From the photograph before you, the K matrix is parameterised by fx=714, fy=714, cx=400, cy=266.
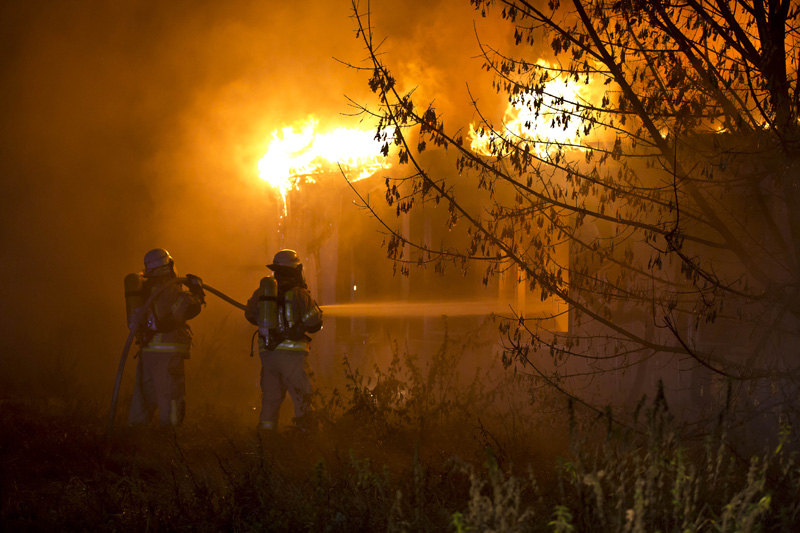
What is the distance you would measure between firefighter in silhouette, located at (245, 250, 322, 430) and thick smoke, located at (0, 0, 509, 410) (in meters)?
4.95

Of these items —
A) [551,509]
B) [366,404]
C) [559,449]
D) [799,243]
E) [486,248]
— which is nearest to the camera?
[551,509]

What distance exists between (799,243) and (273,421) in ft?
16.7

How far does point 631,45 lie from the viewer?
5.22m

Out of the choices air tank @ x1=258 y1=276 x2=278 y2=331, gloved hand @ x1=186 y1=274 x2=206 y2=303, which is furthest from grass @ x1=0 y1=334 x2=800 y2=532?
gloved hand @ x1=186 y1=274 x2=206 y2=303

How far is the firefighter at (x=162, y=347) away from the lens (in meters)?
7.46

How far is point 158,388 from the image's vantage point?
7457 millimetres

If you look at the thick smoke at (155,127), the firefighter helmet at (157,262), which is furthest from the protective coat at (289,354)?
the thick smoke at (155,127)

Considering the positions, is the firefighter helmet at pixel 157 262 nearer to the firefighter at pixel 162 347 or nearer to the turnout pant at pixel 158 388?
the firefighter at pixel 162 347

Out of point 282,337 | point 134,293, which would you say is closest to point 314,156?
point 134,293

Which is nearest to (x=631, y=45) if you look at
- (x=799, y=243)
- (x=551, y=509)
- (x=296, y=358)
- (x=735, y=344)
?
(x=799, y=243)

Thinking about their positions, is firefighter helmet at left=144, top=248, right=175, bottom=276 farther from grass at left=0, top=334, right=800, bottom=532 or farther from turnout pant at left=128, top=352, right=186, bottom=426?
grass at left=0, top=334, right=800, bottom=532

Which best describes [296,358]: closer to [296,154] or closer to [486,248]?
[486,248]

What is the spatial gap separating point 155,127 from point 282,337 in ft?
29.0

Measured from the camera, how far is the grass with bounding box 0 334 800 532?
344cm
